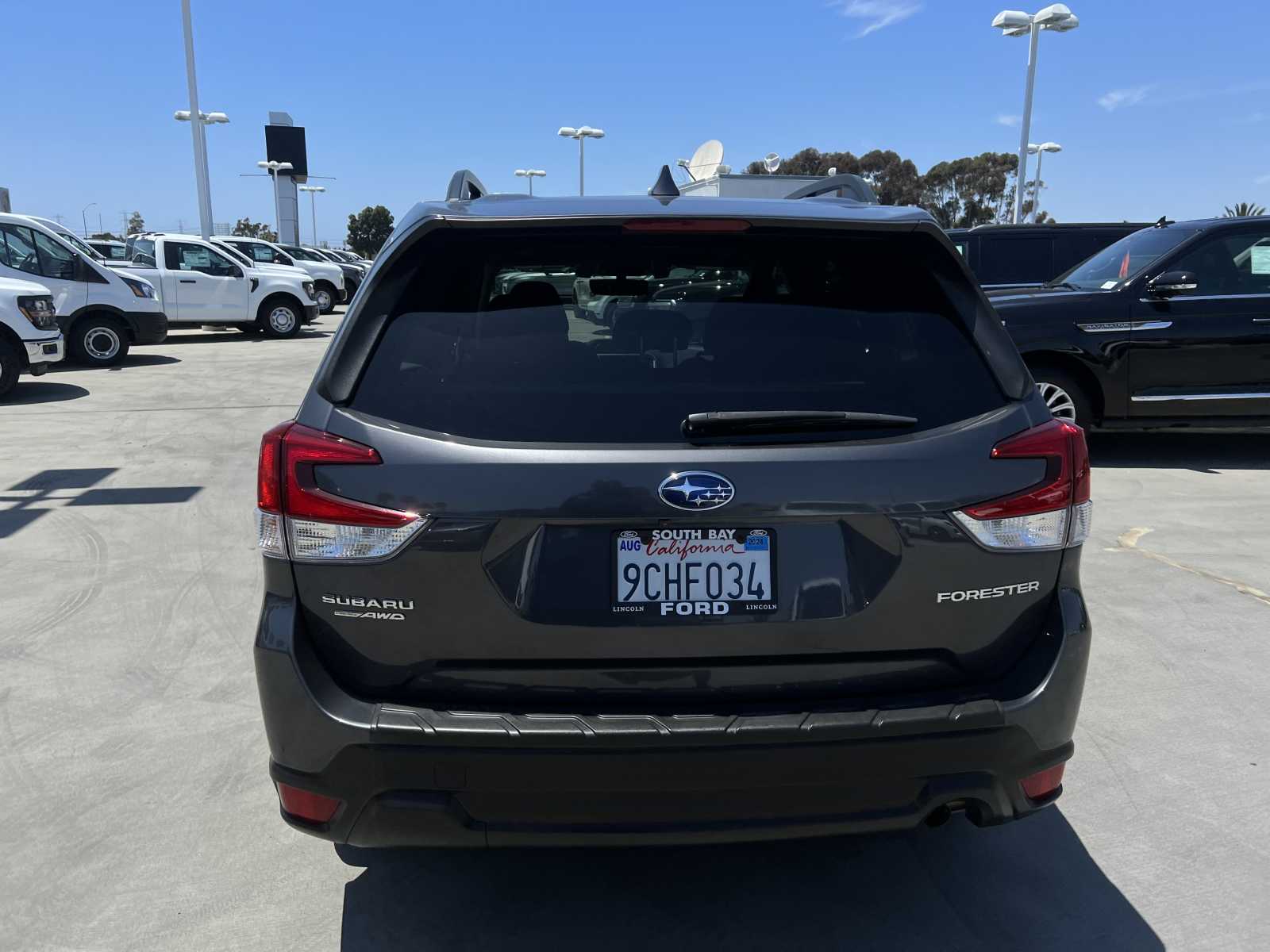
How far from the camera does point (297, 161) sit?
63.9m

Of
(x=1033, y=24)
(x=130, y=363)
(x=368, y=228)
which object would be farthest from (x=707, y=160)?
Answer: (x=368, y=228)

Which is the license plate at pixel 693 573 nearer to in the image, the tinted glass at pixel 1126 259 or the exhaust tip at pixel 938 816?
the exhaust tip at pixel 938 816

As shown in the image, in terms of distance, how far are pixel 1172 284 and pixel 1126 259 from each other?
72 cm

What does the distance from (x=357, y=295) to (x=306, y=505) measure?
52 cm

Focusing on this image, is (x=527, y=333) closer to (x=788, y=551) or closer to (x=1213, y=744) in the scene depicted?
(x=788, y=551)

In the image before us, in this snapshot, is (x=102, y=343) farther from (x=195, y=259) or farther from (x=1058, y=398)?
(x=1058, y=398)

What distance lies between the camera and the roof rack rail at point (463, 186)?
3237mm

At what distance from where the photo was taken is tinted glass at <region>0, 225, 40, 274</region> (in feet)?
47.3

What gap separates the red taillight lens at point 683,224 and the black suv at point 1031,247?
36.5 ft

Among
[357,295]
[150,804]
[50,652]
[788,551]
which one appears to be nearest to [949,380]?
[788,551]

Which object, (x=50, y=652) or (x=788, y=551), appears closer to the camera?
(x=788, y=551)

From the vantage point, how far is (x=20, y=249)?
14602mm

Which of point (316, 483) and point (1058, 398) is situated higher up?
point (316, 483)

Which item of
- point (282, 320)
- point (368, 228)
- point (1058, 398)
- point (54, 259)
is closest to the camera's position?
point (1058, 398)
